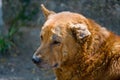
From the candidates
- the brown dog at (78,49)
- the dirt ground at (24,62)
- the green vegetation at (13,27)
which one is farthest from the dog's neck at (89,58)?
the green vegetation at (13,27)

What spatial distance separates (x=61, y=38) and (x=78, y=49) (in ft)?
0.76

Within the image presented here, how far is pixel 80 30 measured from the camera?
5.36 metres

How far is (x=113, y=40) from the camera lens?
5625mm

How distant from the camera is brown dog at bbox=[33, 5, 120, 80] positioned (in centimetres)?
541

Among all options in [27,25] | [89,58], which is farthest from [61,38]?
[27,25]

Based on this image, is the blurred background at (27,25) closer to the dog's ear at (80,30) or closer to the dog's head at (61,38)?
the dog's head at (61,38)

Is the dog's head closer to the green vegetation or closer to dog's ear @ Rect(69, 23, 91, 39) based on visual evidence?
dog's ear @ Rect(69, 23, 91, 39)

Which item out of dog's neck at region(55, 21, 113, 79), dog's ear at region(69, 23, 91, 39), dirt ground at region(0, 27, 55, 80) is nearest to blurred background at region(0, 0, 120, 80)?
dirt ground at region(0, 27, 55, 80)

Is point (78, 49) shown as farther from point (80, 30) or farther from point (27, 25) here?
point (27, 25)

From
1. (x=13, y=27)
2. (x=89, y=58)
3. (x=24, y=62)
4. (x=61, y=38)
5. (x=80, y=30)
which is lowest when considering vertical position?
(x=24, y=62)

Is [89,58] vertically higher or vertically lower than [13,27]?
higher

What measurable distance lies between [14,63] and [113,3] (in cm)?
229

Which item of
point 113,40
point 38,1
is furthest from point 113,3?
point 113,40

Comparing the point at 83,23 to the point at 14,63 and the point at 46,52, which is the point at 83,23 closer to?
the point at 46,52
